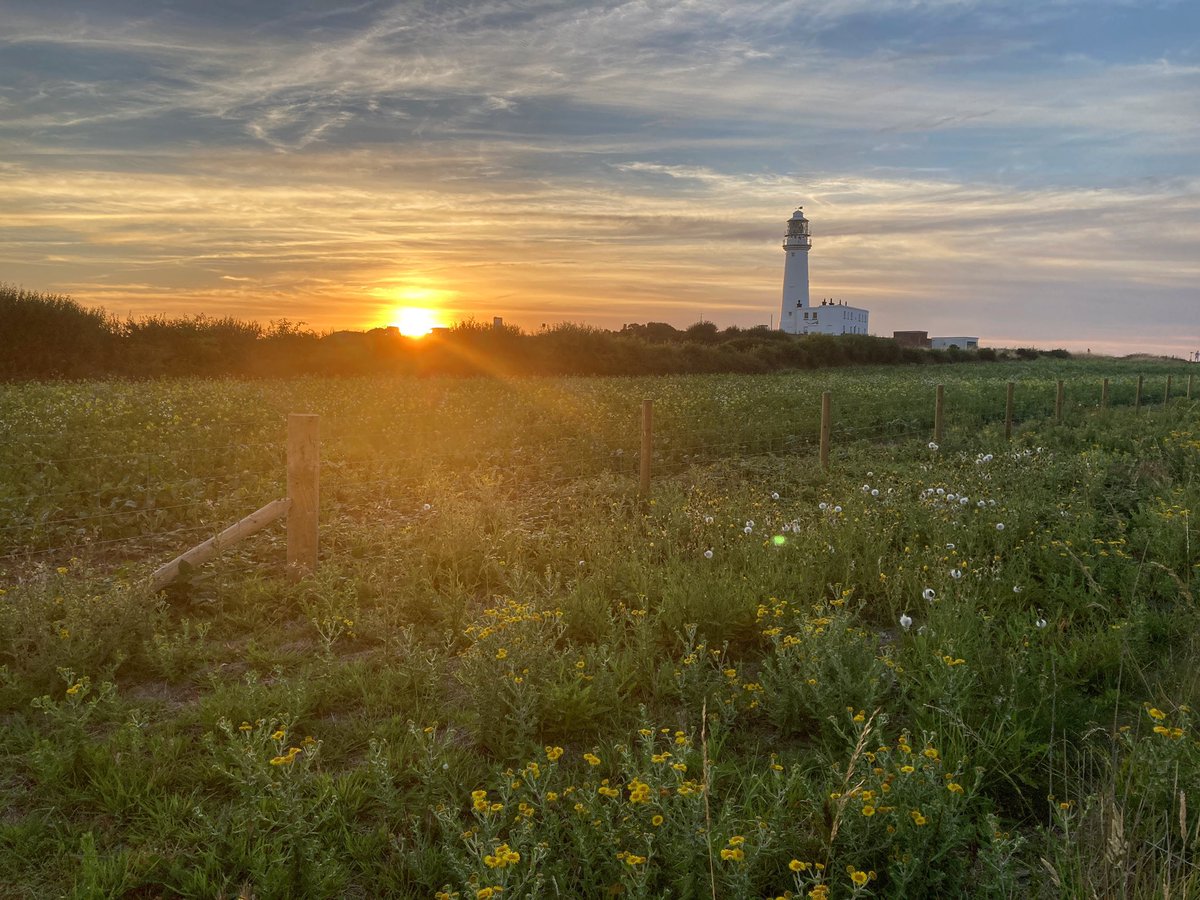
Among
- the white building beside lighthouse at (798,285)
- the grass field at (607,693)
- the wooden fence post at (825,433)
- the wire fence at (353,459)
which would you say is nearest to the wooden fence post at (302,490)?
the grass field at (607,693)

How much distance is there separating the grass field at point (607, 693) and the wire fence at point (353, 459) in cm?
10

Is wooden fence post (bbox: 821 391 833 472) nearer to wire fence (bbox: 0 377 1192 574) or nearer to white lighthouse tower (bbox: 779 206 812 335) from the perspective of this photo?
wire fence (bbox: 0 377 1192 574)

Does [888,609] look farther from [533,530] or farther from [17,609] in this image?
[17,609]

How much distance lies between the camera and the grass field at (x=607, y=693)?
3295 mm

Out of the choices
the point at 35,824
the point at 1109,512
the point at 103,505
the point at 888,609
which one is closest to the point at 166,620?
the point at 35,824

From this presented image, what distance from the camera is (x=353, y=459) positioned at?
1284cm

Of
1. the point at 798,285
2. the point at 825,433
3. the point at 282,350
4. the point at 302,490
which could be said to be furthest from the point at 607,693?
the point at 798,285

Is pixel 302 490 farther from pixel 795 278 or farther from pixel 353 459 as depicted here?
pixel 795 278

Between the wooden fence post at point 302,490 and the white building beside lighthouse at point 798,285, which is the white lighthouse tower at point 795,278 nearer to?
the white building beside lighthouse at point 798,285

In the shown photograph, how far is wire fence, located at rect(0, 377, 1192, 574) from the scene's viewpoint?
9.02m

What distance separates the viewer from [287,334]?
3450 cm

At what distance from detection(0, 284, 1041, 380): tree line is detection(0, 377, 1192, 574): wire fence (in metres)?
14.3

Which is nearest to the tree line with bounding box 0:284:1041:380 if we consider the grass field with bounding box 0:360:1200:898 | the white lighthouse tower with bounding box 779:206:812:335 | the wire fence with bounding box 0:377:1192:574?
the wire fence with bounding box 0:377:1192:574

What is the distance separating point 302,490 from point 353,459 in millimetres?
5853
